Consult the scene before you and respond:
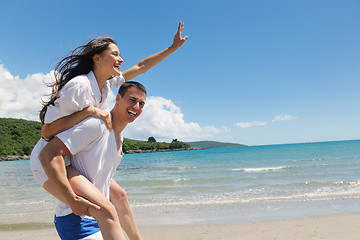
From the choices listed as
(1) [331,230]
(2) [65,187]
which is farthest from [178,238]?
(2) [65,187]

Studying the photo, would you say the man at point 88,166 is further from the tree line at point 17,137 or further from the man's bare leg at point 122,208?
the tree line at point 17,137

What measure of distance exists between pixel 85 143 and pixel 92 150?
0.07m

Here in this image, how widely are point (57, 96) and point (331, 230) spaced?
5.72 m

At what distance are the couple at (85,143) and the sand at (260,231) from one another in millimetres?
3962

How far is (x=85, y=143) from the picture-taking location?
6.45 ft

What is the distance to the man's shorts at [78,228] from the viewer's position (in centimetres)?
201

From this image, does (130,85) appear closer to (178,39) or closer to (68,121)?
(68,121)

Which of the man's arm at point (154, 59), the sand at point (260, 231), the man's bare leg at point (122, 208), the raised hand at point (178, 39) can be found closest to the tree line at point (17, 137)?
the sand at point (260, 231)

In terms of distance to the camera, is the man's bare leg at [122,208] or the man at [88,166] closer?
the man at [88,166]

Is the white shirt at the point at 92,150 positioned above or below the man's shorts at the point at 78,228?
above

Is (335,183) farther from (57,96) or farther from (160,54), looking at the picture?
(57,96)

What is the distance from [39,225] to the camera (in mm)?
6922

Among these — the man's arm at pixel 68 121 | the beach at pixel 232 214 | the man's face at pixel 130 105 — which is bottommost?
the beach at pixel 232 214

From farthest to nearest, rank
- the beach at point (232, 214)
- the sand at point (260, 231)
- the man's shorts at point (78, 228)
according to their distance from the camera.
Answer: the beach at point (232, 214), the sand at point (260, 231), the man's shorts at point (78, 228)
